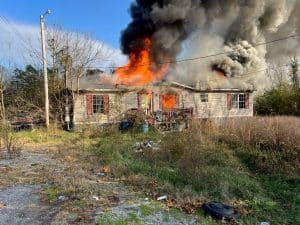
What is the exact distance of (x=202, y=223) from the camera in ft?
15.9

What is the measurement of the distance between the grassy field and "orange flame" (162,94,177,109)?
392 inches

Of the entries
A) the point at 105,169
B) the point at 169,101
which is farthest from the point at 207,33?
the point at 105,169

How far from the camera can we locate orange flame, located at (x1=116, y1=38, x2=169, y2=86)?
23.6 m

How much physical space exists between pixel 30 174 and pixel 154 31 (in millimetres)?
17812

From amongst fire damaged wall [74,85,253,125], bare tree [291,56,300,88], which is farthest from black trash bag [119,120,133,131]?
bare tree [291,56,300,88]

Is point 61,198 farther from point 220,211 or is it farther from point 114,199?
point 220,211

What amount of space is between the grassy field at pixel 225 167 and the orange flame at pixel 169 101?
9951 millimetres

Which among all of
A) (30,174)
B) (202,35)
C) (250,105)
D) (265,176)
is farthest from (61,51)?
(265,176)

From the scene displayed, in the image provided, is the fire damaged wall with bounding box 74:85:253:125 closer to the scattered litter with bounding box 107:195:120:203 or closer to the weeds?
the weeds

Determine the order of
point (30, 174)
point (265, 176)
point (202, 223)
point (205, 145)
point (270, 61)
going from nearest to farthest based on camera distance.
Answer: point (202, 223), point (265, 176), point (30, 174), point (205, 145), point (270, 61)

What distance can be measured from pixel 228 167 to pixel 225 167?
0.08m

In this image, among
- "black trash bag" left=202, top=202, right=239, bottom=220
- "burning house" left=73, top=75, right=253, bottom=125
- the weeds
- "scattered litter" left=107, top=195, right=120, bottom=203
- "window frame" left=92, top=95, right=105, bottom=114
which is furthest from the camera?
"window frame" left=92, top=95, right=105, bottom=114

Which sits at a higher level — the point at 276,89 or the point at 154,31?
the point at 154,31

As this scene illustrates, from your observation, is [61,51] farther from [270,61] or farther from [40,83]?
[270,61]
